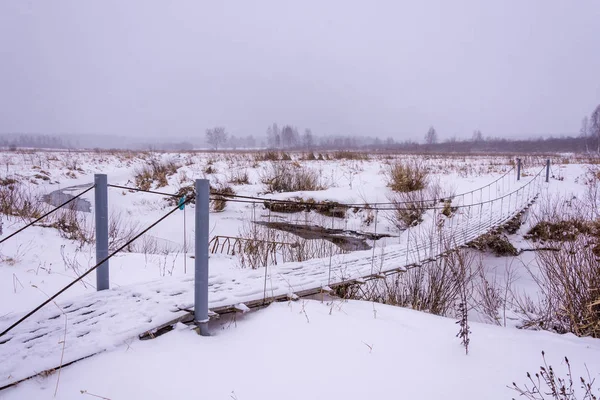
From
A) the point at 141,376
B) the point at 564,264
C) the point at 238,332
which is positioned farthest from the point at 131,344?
the point at 564,264

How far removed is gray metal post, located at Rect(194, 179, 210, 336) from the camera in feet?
8.21

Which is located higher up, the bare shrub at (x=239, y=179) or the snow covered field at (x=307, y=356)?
the bare shrub at (x=239, y=179)

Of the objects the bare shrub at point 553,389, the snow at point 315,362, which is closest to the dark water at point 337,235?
the snow at point 315,362

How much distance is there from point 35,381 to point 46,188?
14.1m

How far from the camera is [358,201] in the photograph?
35.0ft

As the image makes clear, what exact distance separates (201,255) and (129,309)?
0.91 m

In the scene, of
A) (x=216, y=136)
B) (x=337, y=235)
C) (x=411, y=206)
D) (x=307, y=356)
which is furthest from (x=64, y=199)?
(x=216, y=136)

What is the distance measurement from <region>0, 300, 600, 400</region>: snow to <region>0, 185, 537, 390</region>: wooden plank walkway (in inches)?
4.5

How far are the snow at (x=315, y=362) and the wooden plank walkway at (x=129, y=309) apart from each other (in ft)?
0.37

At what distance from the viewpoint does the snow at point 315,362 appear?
6.82ft

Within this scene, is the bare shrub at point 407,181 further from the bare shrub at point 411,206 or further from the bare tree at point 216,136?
the bare tree at point 216,136

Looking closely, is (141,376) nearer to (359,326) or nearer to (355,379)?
(355,379)

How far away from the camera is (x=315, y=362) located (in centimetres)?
246

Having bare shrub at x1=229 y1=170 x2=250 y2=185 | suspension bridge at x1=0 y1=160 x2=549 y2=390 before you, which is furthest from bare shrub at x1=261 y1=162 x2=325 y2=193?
suspension bridge at x1=0 y1=160 x2=549 y2=390
